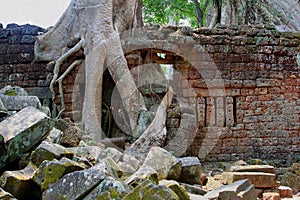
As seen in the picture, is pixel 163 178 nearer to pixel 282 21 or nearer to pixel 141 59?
pixel 141 59

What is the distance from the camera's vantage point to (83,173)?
2488 mm

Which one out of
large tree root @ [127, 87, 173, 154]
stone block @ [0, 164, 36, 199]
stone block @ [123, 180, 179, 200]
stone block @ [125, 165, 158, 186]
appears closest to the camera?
stone block @ [123, 180, 179, 200]

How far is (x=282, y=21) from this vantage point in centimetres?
812

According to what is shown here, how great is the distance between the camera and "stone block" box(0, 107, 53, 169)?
298 cm

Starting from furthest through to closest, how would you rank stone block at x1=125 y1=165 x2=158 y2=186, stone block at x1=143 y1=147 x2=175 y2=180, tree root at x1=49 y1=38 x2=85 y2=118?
tree root at x1=49 y1=38 x2=85 y2=118
stone block at x1=143 y1=147 x2=175 y2=180
stone block at x1=125 y1=165 x2=158 y2=186

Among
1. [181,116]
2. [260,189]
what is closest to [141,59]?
[181,116]

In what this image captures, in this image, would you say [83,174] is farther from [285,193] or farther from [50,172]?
[285,193]

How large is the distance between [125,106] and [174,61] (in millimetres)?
→ 1360

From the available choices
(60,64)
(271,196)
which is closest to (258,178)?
(271,196)

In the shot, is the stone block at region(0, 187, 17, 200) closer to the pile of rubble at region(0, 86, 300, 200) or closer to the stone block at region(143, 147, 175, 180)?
the pile of rubble at region(0, 86, 300, 200)

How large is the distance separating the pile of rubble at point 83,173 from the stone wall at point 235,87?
6.91ft

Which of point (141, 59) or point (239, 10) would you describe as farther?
point (239, 10)

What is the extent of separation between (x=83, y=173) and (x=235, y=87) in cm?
458

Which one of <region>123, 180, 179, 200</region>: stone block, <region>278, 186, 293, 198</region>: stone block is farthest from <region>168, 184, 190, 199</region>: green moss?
<region>278, 186, 293, 198</region>: stone block
